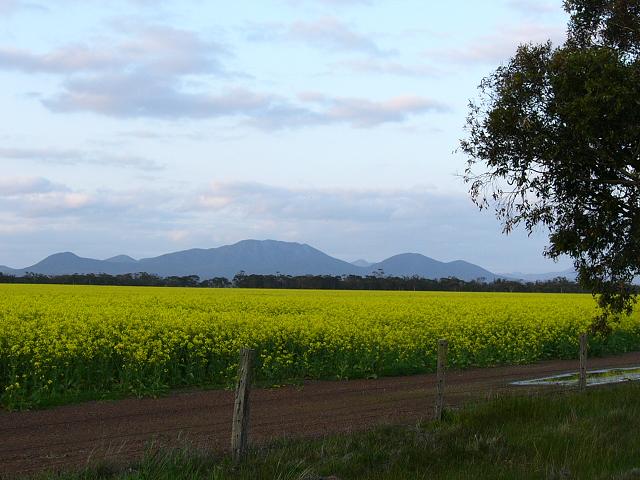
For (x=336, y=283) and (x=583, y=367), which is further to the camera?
(x=336, y=283)

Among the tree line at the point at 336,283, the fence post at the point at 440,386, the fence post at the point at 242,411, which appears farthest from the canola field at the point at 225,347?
the tree line at the point at 336,283

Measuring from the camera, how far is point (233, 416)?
10.7 m

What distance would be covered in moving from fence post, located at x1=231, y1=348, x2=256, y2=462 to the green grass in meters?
0.19

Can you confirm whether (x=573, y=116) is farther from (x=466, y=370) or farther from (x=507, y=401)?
(x=466, y=370)

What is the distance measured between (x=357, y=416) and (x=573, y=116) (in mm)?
7126

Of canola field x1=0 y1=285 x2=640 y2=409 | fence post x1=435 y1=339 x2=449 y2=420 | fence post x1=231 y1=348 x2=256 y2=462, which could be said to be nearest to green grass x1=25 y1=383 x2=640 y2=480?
fence post x1=231 y1=348 x2=256 y2=462

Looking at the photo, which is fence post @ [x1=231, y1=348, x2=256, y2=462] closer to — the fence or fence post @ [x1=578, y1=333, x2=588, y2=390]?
the fence

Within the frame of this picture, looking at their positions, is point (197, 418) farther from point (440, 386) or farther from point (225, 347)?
point (225, 347)

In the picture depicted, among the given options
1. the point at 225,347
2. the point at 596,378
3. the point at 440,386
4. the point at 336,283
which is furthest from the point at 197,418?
the point at 336,283

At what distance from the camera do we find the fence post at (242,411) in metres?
9.02

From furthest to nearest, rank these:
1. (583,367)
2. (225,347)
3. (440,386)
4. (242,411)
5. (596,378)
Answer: (596,378) < (225,347) < (583,367) < (440,386) < (242,411)

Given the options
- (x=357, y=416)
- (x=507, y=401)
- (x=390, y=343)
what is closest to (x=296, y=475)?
(x=507, y=401)

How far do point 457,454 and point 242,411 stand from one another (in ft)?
9.19

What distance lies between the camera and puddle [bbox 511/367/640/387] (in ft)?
61.3
